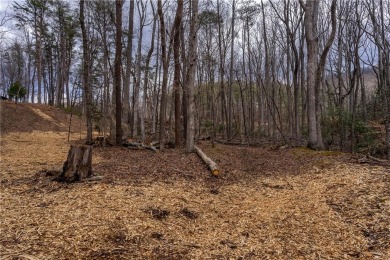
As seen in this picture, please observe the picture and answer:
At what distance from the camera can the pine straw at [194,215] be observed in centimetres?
316

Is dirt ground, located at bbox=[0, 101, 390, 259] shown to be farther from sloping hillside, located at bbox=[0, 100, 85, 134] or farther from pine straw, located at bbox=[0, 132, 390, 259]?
sloping hillside, located at bbox=[0, 100, 85, 134]

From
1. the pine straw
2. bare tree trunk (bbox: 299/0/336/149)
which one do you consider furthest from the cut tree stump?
bare tree trunk (bbox: 299/0/336/149)

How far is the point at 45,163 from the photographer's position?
7.14 metres

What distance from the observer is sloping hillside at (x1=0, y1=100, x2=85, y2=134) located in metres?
17.1

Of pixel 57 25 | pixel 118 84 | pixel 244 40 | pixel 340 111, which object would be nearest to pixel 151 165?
pixel 118 84

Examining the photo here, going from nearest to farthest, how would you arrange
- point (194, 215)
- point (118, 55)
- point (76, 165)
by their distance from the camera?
point (194, 215), point (76, 165), point (118, 55)

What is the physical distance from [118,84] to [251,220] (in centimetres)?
808

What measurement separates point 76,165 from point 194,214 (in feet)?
8.14

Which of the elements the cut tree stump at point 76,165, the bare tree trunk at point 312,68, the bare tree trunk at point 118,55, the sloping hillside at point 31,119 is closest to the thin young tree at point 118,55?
the bare tree trunk at point 118,55

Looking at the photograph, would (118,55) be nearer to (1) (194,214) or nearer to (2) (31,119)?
(1) (194,214)

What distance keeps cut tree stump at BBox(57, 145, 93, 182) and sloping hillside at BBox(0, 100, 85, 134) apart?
11.5 metres

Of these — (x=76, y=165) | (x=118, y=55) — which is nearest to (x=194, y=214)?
(x=76, y=165)

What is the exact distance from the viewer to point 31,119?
19.7m

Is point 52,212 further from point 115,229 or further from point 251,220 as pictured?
point 251,220
